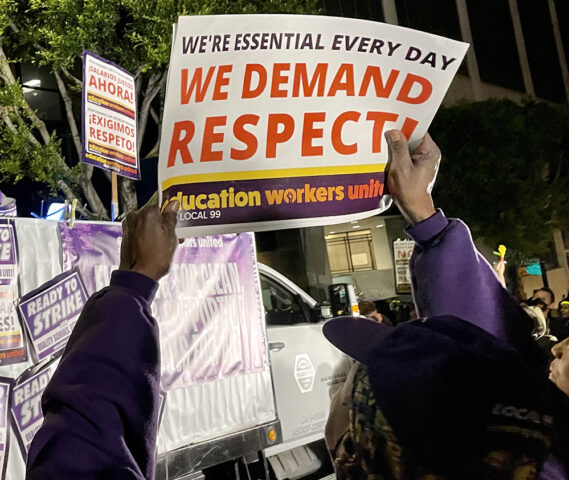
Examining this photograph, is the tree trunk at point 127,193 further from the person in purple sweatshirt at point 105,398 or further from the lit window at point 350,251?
the lit window at point 350,251

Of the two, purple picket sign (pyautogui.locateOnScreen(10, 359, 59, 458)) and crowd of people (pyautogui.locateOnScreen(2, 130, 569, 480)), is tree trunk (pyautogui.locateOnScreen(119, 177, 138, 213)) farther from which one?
crowd of people (pyautogui.locateOnScreen(2, 130, 569, 480))

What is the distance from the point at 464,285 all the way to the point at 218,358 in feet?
11.7

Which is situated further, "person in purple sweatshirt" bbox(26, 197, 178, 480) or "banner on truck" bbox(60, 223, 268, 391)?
"banner on truck" bbox(60, 223, 268, 391)

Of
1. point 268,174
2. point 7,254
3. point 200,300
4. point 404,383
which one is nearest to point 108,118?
point 200,300

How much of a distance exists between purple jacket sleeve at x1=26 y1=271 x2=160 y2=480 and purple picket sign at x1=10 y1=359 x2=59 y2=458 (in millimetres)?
2741

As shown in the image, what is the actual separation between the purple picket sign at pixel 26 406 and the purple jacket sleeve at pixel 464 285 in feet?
9.53

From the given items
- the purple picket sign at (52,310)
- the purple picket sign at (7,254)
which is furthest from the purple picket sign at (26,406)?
the purple picket sign at (7,254)

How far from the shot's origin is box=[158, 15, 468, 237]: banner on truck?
155 centimetres

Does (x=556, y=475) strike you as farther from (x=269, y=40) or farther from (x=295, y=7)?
(x=295, y=7)

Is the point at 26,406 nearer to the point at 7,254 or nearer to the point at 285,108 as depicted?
the point at 7,254

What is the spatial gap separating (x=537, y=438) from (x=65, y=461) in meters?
0.64

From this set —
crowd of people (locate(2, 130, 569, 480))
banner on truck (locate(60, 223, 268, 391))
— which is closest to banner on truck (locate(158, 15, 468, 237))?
crowd of people (locate(2, 130, 569, 480))

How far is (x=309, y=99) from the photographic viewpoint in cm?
159

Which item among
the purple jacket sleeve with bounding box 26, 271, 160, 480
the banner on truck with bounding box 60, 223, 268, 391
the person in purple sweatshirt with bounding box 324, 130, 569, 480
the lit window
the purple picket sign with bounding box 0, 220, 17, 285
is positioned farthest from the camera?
the lit window
